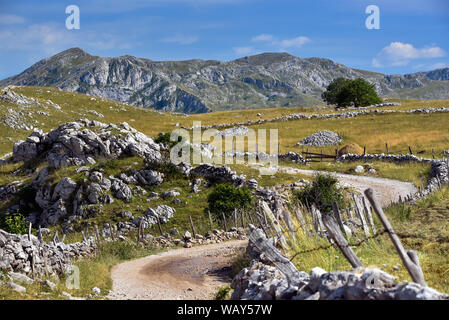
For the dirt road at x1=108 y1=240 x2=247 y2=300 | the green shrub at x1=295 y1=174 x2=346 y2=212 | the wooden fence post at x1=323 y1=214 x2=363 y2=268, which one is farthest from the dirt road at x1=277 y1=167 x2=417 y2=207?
the wooden fence post at x1=323 y1=214 x2=363 y2=268

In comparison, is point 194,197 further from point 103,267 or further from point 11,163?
point 11,163

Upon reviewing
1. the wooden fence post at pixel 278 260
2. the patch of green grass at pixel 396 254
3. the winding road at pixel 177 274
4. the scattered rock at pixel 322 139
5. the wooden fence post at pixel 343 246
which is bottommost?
the winding road at pixel 177 274

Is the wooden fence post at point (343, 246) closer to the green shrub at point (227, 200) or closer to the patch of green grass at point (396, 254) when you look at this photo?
the patch of green grass at point (396, 254)

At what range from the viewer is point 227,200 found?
2384cm

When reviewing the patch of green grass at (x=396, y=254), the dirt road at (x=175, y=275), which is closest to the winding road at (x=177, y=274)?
the dirt road at (x=175, y=275)

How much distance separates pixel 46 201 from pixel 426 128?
51.4 meters

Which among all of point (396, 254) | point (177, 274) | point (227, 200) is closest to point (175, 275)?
point (177, 274)

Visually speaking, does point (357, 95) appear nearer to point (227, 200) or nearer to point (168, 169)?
point (168, 169)

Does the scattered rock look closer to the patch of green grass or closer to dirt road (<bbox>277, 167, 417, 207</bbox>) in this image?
dirt road (<bbox>277, 167, 417, 207</bbox>)

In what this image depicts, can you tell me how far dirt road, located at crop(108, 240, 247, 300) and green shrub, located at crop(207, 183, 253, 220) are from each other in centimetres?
516

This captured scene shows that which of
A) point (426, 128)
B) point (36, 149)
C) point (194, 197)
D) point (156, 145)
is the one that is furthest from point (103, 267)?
point (426, 128)

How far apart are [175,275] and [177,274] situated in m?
0.14

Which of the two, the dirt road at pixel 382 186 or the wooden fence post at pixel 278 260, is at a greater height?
the wooden fence post at pixel 278 260

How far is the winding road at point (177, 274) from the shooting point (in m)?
11.2
